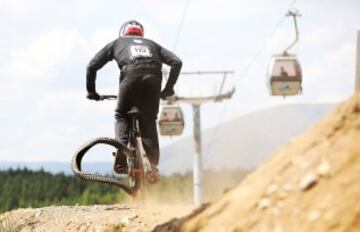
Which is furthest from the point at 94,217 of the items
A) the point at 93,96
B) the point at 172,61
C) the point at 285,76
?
the point at 285,76

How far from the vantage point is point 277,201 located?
3.58 m

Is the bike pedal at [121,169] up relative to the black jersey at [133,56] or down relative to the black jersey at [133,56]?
down

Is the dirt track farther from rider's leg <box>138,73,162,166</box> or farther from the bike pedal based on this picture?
rider's leg <box>138,73,162,166</box>

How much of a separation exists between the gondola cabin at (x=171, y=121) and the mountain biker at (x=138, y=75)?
3120cm

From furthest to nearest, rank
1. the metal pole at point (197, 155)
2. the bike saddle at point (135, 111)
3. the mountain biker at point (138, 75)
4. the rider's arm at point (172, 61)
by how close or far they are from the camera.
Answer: the metal pole at point (197, 155) → the rider's arm at point (172, 61) → the bike saddle at point (135, 111) → the mountain biker at point (138, 75)

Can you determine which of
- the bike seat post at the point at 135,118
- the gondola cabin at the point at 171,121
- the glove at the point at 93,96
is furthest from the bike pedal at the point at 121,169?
the gondola cabin at the point at 171,121

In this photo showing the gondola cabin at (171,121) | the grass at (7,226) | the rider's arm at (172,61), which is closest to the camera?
the grass at (7,226)

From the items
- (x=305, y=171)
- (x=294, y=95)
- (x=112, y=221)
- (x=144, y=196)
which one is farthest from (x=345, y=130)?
(x=294, y=95)

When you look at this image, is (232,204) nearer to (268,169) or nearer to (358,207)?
(268,169)

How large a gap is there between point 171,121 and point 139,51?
104 ft

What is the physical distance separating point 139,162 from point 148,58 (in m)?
1.11

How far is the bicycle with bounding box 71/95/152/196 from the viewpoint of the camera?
24.5 ft

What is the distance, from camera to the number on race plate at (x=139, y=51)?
25.0 feet

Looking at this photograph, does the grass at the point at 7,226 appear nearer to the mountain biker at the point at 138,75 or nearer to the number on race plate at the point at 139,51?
the mountain biker at the point at 138,75
